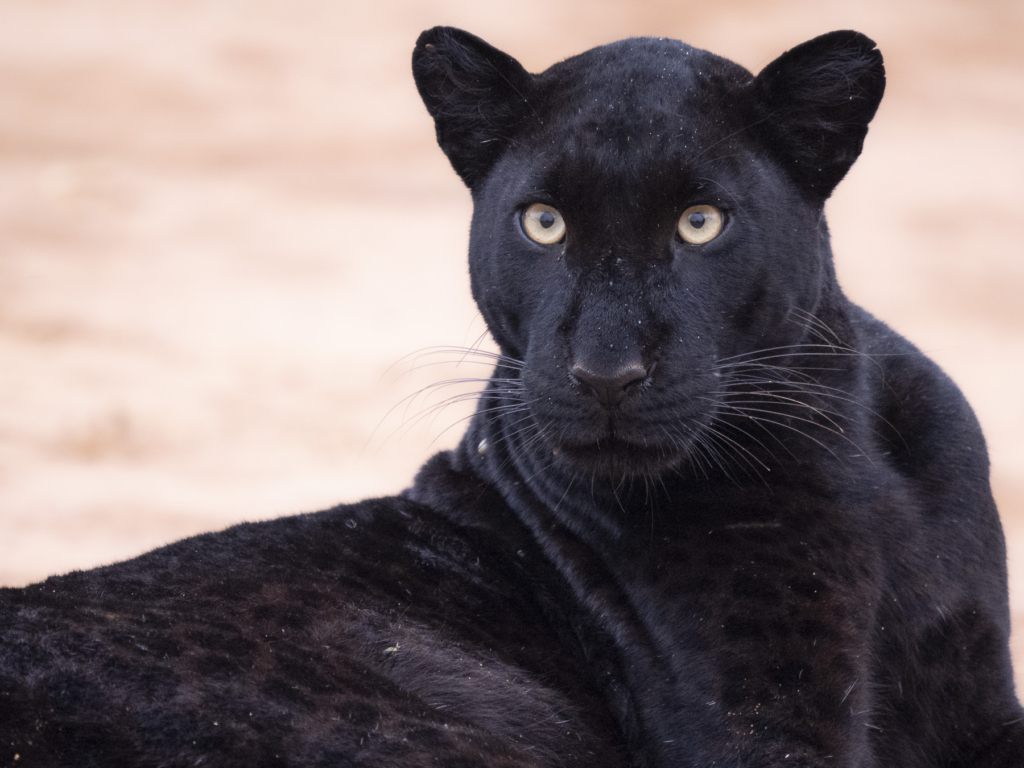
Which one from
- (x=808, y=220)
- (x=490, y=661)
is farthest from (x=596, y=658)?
(x=808, y=220)

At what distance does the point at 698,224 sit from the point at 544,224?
47 cm

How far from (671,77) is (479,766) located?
2073mm

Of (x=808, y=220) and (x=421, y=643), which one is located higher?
(x=808, y=220)

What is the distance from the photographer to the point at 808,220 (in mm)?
3730

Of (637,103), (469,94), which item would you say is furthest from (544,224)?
(469,94)

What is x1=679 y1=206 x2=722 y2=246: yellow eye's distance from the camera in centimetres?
352

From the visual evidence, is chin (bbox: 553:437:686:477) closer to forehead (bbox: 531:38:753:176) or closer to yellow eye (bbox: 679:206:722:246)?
yellow eye (bbox: 679:206:722:246)

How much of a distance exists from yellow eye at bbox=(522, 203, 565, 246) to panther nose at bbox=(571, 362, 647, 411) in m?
0.53

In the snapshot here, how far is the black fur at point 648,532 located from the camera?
10.9 feet

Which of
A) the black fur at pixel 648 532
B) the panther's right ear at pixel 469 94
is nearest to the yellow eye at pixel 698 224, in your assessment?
the black fur at pixel 648 532

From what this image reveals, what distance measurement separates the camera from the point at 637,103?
3588 millimetres

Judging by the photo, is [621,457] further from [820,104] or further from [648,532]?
[820,104]

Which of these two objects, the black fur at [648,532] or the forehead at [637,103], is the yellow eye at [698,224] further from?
the forehead at [637,103]

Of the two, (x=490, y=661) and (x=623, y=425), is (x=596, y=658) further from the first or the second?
(x=623, y=425)
